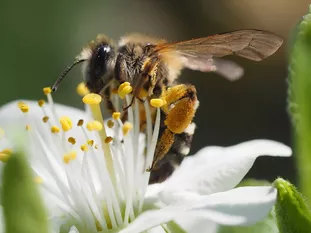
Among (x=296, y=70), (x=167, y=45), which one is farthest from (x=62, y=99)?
(x=296, y=70)

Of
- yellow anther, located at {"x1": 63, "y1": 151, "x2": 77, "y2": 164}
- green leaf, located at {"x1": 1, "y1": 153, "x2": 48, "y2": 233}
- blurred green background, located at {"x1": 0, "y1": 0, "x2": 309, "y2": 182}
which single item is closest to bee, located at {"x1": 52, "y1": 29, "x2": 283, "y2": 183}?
yellow anther, located at {"x1": 63, "y1": 151, "x2": 77, "y2": 164}

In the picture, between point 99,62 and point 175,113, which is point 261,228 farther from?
point 99,62

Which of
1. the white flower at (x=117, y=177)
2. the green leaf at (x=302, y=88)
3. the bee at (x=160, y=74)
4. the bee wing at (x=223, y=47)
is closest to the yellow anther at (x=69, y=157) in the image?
the white flower at (x=117, y=177)

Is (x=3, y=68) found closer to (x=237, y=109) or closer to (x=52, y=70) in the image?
(x=52, y=70)

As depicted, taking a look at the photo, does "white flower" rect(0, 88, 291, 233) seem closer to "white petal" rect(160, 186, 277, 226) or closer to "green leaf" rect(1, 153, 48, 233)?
"white petal" rect(160, 186, 277, 226)

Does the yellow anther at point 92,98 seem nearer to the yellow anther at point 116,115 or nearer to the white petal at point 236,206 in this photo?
the yellow anther at point 116,115

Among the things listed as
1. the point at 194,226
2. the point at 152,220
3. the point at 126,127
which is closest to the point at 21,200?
the point at 152,220

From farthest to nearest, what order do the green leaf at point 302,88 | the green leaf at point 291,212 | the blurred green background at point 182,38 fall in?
1. the blurred green background at point 182,38
2. the green leaf at point 302,88
3. the green leaf at point 291,212
